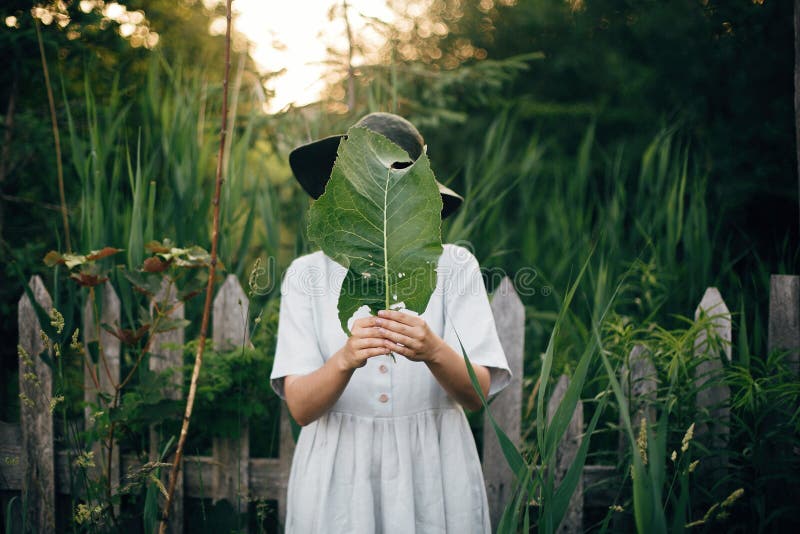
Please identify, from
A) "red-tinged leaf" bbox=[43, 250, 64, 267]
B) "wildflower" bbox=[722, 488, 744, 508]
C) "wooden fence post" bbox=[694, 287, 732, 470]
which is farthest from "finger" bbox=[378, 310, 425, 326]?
"wooden fence post" bbox=[694, 287, 732, 470]

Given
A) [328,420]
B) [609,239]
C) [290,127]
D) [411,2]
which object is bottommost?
[328,420]

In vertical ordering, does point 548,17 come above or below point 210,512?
above

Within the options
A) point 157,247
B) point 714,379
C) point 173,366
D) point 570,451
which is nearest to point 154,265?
point 157,247

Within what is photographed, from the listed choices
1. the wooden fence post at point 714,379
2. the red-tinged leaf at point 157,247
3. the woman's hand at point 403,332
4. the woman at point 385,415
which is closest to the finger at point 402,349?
the woman's hand at point 403,332

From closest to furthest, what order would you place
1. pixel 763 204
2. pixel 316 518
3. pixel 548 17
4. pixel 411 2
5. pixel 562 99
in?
pixel 316 518
pixel 763 204
pixel 548 17
pixel 562 99
pixel 411 2

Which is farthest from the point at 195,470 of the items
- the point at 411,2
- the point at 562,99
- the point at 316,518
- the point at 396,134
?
the point at 411,2

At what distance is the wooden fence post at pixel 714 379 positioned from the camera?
65.3 inches

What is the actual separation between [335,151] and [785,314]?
161 centimetres

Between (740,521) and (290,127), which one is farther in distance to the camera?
(290,127)

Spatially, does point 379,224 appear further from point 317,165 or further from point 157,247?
point 157,247

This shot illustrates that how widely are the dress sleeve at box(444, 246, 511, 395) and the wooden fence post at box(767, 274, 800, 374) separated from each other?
1106 mm

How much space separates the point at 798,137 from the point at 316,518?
69.2 inches

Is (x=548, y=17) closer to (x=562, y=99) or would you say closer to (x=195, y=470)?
(x=562, y=99)

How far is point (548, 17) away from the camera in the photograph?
384 centimetres
